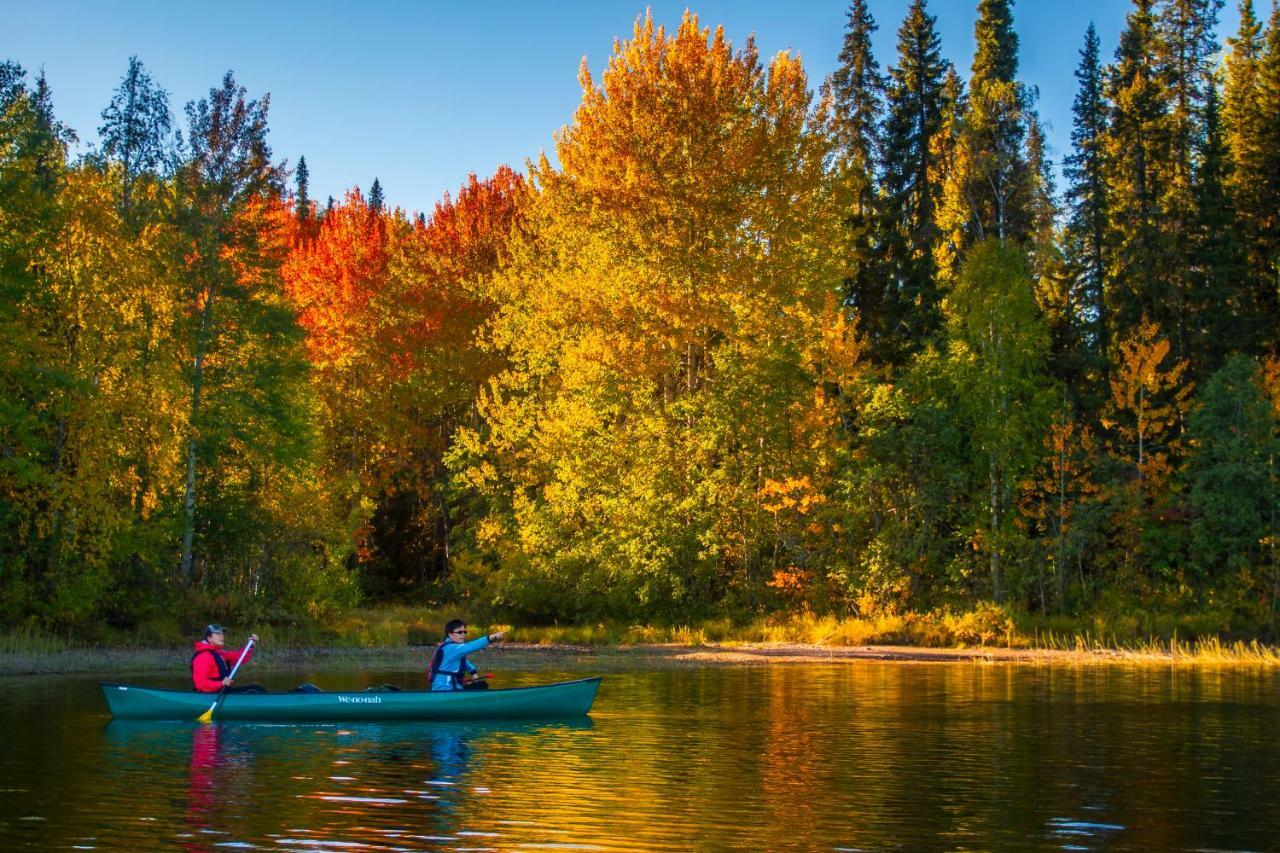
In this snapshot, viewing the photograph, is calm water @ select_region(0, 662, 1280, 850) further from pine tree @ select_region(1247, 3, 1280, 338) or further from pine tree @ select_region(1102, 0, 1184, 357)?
pine tree @ select_region(1247, 3, 1280, 338)

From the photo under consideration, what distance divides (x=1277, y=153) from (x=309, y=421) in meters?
38.2

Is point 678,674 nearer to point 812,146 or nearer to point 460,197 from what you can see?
point 812,146

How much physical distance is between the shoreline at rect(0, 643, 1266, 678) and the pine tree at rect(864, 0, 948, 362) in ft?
45.5

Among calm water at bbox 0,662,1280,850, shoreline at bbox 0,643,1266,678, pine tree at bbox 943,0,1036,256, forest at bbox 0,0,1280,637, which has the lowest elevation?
calm water at bbox 0,662,1280,850

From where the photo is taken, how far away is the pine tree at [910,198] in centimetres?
4900

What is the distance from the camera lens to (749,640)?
38.7m

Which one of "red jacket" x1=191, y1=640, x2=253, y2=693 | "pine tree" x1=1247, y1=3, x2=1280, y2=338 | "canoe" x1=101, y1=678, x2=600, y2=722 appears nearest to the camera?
"canoe" x1=101, y1=678, x2=600, y2=722

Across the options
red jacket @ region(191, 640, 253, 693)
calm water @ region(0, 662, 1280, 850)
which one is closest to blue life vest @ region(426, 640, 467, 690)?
calm water @ region(0, 662, 1280, 850)

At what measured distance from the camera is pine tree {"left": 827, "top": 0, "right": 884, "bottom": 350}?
50.9m

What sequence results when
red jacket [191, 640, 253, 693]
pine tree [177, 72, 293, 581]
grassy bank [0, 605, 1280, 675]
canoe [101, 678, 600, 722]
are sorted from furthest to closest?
pine tree [177, 72, 293, 581] < grassy bank [0, 605, 1280, 675] < red jacket [191, 640, 253, 693] < canoe [101, 678, 600, 722]

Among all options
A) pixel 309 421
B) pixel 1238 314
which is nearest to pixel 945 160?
pixel 1238 314

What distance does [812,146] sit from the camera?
4162 centimetres

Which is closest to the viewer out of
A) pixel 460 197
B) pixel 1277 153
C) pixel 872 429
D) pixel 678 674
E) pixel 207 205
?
pixel 678 674

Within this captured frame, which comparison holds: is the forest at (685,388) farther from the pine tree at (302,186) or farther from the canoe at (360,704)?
the pine tree at (302,186)
